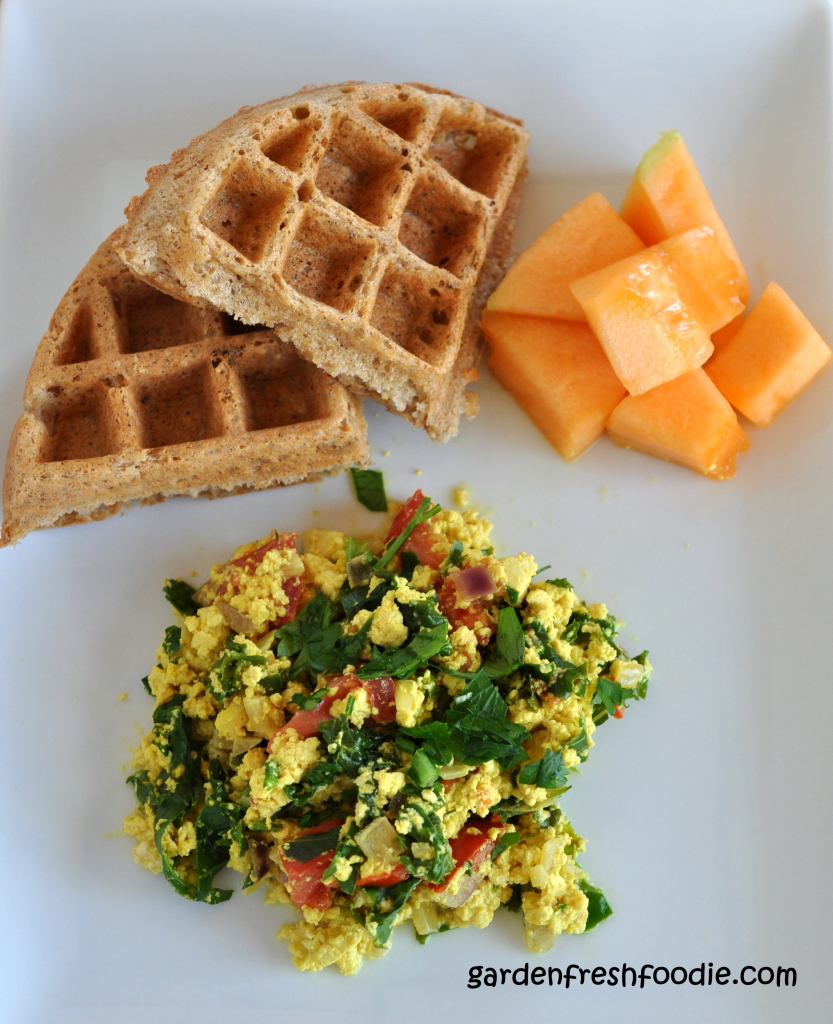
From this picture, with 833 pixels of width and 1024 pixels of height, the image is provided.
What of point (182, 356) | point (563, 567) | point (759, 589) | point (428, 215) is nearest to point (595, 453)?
point (563, 567)

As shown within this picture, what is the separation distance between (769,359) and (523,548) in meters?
0.83

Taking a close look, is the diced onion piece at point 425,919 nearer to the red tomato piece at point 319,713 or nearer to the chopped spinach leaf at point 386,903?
the chopped spinach leaf at point 386,903

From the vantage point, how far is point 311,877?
1.98 meters

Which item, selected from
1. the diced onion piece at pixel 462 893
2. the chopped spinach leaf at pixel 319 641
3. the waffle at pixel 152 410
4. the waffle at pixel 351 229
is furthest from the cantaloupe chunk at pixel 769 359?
the diced onion piece at pixel 462 893

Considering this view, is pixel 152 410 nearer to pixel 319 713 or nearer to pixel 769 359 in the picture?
pixel 319 713

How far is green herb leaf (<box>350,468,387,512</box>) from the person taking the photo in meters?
2.40

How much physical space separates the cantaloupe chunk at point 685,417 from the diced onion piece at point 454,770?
1.02 meters

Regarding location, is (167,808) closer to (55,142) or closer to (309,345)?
(309,345)

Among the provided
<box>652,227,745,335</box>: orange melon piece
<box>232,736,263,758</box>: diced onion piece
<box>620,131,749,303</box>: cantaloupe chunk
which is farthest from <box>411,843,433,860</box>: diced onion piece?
<box>620,131,749,303</box>: cantaloupe chunk

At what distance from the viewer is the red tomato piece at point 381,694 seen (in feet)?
6.41

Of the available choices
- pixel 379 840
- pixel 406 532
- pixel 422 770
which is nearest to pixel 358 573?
pixel 406 532

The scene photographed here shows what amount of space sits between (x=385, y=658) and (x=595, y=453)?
0.90m

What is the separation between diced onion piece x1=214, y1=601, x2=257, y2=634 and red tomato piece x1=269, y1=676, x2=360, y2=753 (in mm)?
275

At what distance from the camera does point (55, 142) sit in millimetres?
2539
